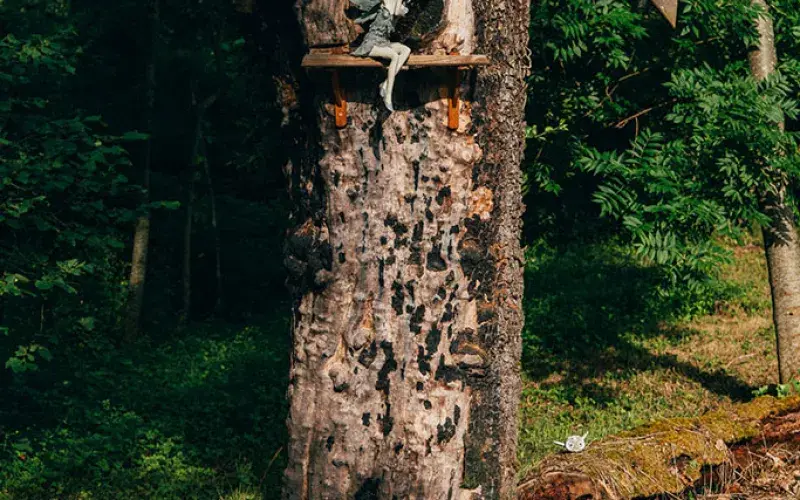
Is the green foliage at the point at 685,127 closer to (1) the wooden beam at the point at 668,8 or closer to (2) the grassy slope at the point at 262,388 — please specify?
(2) the grassy slope at the point at 262,388

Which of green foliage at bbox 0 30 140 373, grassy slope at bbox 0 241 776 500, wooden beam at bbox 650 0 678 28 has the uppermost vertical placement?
wooden beam at bbox 650 0 678 28

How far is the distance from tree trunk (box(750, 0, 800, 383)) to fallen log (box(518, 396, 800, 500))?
2370 millimetres

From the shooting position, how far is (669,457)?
18.3 feet

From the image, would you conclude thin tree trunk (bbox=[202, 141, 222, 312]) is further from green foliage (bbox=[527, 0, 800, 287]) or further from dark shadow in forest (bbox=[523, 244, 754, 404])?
green foliage (bbox=[527, 0, 800, 287])

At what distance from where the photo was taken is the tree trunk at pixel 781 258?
8.53m


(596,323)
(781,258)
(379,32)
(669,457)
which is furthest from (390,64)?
(596,323)

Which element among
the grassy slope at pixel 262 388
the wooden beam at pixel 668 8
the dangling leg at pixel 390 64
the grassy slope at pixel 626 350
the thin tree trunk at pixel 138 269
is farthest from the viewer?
the thin tree trunk at pixel 138 269

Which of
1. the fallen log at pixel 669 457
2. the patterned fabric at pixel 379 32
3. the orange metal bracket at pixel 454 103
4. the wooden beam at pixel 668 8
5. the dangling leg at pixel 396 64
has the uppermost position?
the wooden beam at pixel 668 8

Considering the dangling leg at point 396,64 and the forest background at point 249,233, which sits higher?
the dangling leg at point 396,64

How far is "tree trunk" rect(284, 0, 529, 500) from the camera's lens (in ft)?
11.9

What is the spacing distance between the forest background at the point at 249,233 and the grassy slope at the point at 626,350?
5 centimetres

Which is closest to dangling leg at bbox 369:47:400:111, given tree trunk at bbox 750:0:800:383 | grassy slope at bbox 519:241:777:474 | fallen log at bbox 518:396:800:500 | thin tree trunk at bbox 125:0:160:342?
fallen log at bbox 518:396:800:500

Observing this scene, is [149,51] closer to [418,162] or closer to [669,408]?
[669,408]

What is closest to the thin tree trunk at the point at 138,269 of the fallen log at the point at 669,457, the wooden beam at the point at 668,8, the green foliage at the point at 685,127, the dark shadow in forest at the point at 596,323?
the dark shadow in forest at the point at 596,323
